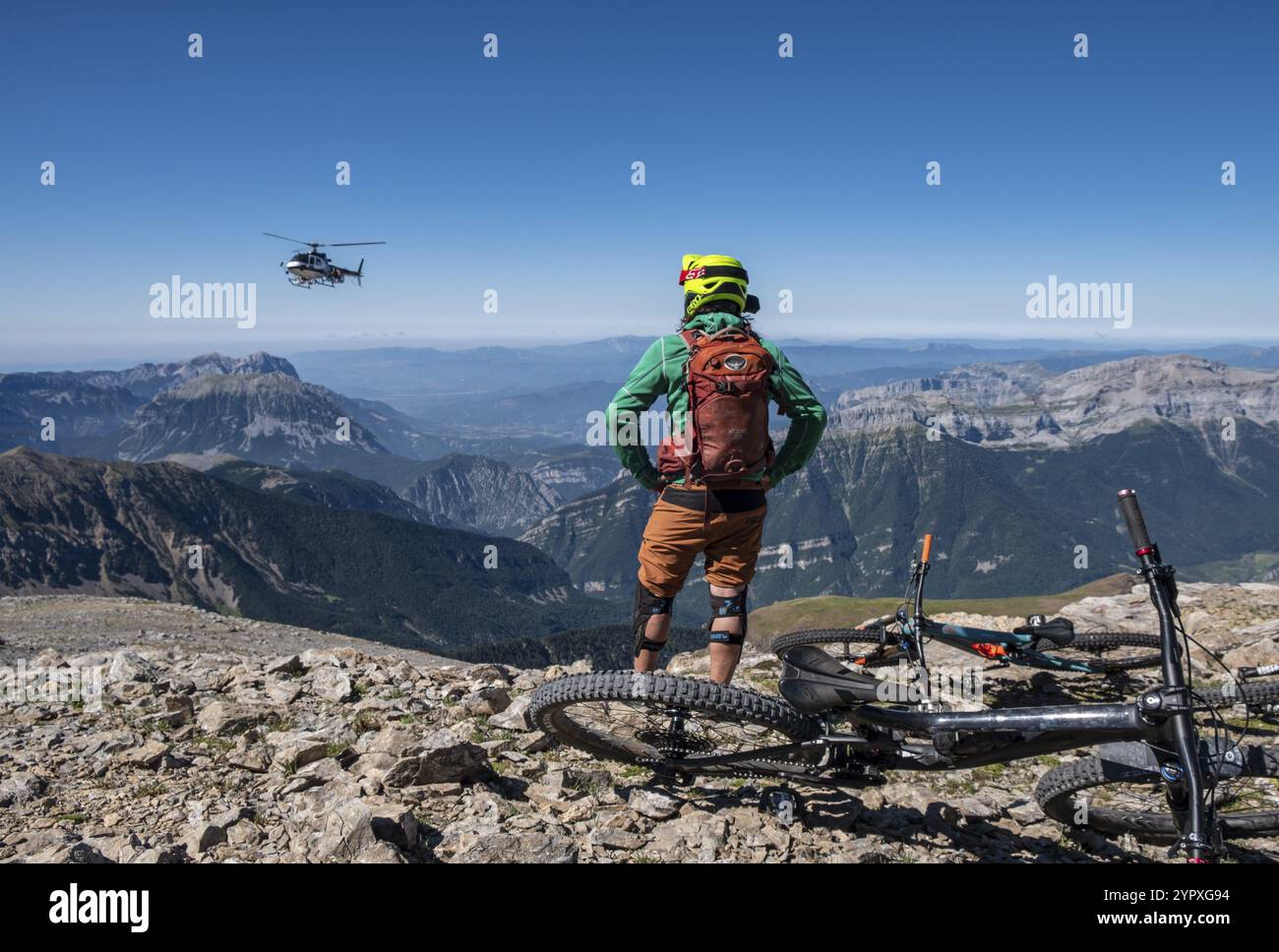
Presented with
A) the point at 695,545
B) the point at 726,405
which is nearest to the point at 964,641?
the point at 695,545

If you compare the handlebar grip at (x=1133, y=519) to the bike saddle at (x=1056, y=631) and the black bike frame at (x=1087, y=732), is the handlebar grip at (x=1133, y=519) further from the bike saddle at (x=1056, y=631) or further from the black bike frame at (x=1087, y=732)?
the bike saddle at (x=1056, y=631)

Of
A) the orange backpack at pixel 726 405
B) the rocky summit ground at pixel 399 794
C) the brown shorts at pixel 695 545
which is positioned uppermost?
the orange backpack at pixel 726 405

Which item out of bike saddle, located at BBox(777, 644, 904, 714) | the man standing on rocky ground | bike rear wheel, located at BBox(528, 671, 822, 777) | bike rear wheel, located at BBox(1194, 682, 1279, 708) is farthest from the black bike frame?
bike rear wheel, located at BBox(1194, 682, 1279, 708)

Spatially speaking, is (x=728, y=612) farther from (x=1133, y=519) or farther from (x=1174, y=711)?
(x=1174, y=711)

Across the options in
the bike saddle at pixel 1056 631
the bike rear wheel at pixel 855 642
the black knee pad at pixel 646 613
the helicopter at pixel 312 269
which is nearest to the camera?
the black knee pad at pixel 646 613

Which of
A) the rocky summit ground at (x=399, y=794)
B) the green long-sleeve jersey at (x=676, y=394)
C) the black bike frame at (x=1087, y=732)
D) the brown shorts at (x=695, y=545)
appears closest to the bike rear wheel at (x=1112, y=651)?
the rocky summit ground at (x=399, y=794)
